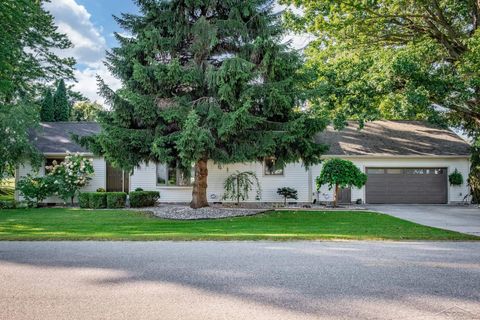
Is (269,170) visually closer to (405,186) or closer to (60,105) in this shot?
(405,186)

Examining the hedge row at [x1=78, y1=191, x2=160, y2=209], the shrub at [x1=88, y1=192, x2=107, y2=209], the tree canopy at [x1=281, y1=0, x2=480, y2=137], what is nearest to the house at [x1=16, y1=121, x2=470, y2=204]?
the hedge row at [x1=78, y1=191, x2=160, y2=209]

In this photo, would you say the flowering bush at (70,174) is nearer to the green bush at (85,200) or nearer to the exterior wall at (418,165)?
the green bush at (85,200)

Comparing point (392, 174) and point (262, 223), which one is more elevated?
point (392, 174)

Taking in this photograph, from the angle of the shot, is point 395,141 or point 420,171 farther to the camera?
point 395,141

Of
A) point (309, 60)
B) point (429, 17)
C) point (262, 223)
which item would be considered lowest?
point (262, 223)

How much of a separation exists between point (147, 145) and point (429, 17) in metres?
12.3

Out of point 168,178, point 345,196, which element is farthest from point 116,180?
point 345,196

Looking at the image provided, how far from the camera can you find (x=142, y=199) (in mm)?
15922

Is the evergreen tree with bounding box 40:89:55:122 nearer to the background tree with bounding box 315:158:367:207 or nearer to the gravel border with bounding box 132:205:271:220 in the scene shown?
the gravel border with bounding box 132:205:271:220

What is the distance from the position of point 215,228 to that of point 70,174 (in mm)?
9845

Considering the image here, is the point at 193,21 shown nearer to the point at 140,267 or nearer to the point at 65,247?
the point at 65,247

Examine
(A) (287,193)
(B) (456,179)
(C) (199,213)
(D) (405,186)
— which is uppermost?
(B) (456,179)

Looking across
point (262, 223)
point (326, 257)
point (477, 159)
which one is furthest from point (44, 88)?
point (477, 159)

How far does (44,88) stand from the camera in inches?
1093
